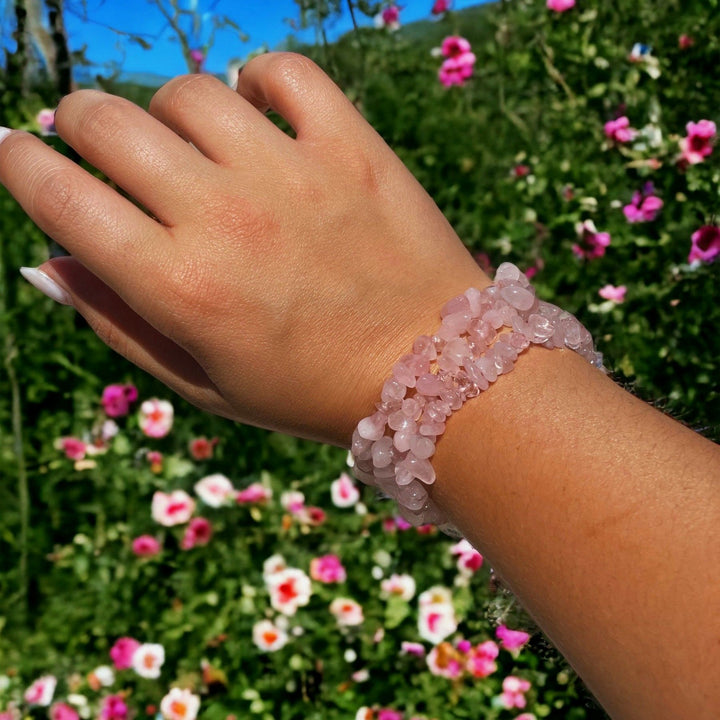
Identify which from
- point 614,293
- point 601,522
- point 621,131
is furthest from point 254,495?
point 621,131

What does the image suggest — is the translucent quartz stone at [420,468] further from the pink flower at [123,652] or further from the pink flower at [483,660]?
the pink flower at [123,652]

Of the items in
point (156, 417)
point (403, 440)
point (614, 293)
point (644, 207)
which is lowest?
point (156, 417)

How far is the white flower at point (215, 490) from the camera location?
243cm

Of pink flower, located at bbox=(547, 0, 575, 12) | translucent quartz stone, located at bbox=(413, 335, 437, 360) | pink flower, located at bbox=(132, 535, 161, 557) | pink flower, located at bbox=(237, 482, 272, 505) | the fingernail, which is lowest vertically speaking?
pink flower, located at bbox=(132, 535, 161, 557)

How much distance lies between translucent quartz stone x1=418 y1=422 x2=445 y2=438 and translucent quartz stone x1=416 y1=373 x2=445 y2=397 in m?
0.04

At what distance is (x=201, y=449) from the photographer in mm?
2531

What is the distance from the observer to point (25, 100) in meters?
2.74

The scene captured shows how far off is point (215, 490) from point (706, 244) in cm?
166

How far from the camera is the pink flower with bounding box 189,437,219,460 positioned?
2.53m

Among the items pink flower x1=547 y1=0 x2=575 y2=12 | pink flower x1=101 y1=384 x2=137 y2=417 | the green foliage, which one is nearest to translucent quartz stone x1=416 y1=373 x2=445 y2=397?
the green foliage

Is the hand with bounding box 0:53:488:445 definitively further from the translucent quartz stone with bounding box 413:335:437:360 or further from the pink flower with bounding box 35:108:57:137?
the pink flower with bounding box 35:108:57:137

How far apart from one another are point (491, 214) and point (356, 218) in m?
2.09

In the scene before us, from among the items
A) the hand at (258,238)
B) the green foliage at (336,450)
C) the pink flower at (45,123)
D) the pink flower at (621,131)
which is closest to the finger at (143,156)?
the hand at (258,238)

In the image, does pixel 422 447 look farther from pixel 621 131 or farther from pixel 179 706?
pixel 621 131
